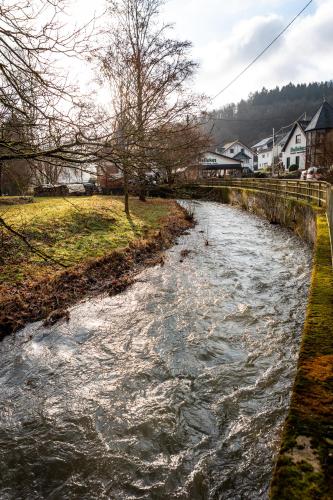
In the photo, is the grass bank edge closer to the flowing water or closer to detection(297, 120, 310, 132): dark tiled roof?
the flowing water

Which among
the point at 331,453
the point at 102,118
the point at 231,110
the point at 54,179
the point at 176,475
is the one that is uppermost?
the point at 231,110

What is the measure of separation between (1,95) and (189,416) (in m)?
4.20

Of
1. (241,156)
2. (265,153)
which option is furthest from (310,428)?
(265,153)

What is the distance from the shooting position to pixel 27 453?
3439 millimetres

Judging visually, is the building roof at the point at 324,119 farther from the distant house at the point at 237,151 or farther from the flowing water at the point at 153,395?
the flowing water at the point at 153,395

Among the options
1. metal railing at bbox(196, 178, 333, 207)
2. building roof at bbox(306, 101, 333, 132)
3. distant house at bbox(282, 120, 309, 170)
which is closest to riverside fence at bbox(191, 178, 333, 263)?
metal railing at bbox(196, 178, 333, 207)

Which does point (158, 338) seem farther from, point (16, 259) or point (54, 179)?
point (16, 259)

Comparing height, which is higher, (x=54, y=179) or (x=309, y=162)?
(x=309, y=162)

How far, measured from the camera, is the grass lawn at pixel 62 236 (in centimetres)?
835

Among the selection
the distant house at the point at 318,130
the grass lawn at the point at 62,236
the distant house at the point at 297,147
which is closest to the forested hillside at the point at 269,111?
the distant house at the point at 297,147

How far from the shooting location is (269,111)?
114062 mm

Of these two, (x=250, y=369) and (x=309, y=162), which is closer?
(x=250, y=369)

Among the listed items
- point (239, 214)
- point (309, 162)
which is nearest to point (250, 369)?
point (239, 214)

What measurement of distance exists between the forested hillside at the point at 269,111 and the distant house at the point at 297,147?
4941 centimetres
